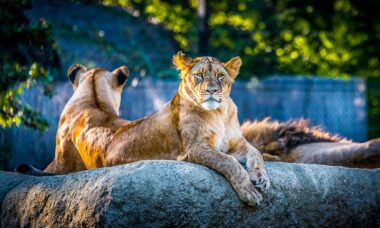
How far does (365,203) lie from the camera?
17.6ft

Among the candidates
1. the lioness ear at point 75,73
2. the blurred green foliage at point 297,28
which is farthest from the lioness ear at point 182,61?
the blurred green foliage at point 297,28

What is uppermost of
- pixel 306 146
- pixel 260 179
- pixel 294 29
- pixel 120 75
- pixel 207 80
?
pixel 207 80

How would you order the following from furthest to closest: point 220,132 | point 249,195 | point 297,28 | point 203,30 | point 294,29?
point 297,28 < point 294,29 < point 203,30 < point 220,132 < point 249,195

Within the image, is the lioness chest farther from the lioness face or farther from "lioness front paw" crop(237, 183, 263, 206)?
"lioness front paw" crop(237, 183, 263, 206)

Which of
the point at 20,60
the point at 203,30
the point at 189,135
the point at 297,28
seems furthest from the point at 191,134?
the point at 297,28

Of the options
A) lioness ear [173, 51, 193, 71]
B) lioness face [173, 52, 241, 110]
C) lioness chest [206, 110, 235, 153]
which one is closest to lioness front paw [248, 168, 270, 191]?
lioness chest [206, 110, 235, 153]

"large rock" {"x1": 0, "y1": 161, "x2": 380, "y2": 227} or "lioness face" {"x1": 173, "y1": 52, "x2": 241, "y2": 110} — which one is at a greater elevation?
"lioness face" {"x1": 173, "y1": 52, "x2": 241, "y2": 110}

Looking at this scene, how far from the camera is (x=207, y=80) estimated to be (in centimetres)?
546

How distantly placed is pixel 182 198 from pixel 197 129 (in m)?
0.96

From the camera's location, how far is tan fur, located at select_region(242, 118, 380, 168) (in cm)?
687

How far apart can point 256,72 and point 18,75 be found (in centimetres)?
852

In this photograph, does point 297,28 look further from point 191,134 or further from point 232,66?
point 191,134

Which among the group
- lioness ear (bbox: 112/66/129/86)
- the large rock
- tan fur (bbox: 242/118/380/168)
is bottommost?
tan fur (bbox: 242/118/380/168)

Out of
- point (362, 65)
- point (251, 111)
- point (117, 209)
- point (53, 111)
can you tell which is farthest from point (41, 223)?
point (362, 65)
